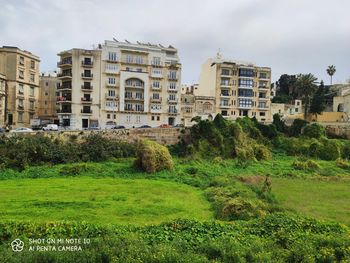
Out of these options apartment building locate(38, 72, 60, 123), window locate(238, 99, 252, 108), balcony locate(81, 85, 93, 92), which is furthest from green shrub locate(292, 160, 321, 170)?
apartment building locate(38, 72, 60, 123)

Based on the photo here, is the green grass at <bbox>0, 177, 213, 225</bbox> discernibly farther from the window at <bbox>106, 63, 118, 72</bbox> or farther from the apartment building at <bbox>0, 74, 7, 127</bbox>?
the window at <bbox>106, 63, 118, 72</bbox>

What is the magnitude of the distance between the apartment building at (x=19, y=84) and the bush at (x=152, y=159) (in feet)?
117

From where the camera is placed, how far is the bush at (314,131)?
57.1 m

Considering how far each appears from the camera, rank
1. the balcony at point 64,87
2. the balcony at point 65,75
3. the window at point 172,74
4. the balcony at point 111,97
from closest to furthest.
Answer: the balcony at point 65,75
the balcony at point 111,97
the balcony at point 64,87
the window at point 172,74

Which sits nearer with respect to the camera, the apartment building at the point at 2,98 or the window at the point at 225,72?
the apartment building at the point at 2,98

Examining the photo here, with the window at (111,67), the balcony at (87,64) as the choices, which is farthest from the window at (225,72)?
the balcony at (87,64)

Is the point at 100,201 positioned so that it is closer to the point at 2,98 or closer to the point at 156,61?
the point at 2,98

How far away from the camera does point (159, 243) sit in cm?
1578

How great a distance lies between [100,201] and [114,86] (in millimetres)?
44235

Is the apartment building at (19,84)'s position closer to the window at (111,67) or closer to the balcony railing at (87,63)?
the balcony railing at (87,63)

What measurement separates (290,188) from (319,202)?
5059 mm

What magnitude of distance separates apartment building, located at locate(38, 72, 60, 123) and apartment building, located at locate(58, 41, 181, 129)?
33.9ft

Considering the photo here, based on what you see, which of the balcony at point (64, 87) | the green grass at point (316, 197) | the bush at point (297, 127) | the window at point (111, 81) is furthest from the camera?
the balcony at point (64, 87)

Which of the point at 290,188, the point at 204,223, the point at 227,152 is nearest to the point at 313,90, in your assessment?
the point at 227,152
